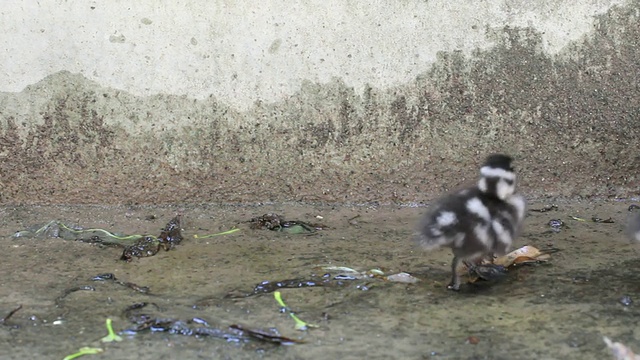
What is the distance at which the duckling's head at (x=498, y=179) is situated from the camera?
2.84m

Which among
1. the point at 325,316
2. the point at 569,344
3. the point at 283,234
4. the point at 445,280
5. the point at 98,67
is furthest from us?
the point at 98,67

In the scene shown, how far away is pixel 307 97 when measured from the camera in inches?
142

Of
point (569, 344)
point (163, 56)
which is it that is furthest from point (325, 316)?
point (163, 56)

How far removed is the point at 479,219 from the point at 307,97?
3.67 ft

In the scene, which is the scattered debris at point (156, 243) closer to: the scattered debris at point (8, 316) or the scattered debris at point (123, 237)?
the scattered debris at point (123, 237)

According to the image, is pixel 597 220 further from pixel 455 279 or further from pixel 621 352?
pixel 621 352

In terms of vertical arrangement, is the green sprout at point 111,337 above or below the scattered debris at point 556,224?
below

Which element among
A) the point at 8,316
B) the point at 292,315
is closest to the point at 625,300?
the point at 292,315

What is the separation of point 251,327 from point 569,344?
33.7 inches

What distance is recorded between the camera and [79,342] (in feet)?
7.74

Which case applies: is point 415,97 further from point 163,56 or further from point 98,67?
point 98,67

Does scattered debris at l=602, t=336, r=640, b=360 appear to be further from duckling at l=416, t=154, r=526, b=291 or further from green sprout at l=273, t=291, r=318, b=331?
green sprout at l=273, t=291, r=318, b=331

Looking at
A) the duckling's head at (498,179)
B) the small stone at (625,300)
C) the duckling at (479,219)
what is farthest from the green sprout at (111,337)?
the small stone at (625,300)

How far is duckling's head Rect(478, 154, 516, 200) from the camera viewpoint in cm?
284
